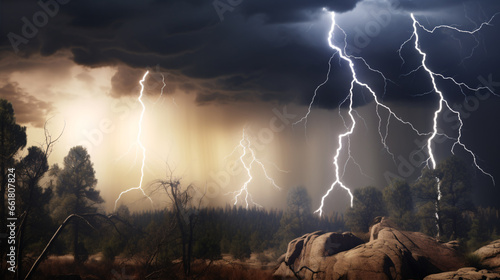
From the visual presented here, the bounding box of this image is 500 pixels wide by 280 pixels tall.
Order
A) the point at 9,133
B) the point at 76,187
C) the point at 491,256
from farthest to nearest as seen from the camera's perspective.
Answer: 1. the point at 76,187
2. the point at 9,133
3. the point at 491,256

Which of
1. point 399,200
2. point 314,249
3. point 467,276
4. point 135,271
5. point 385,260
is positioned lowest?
point 135,271

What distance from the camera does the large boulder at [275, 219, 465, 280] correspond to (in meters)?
13.4

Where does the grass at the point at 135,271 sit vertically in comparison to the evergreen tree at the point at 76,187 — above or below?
below

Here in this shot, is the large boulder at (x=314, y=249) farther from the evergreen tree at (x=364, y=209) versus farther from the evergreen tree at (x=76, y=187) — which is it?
the evergreen tree at (x=76, y=187)

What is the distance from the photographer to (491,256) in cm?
1595

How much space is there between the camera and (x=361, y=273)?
1338 centimetres

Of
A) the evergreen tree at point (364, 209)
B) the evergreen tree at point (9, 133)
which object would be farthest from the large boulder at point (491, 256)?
the evergreen tree at point (9, 133)

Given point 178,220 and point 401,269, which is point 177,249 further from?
point 401,269

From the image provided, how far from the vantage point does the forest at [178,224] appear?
1708cm

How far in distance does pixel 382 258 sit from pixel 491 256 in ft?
21.7

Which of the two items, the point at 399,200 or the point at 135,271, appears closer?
the point at 135,271

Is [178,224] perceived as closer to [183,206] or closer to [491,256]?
[183,206]

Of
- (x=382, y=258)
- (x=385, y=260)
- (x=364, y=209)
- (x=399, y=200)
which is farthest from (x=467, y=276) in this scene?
(x=399, y=200)

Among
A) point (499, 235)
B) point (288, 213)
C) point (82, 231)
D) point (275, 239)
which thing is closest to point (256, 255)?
point (275, 239)
